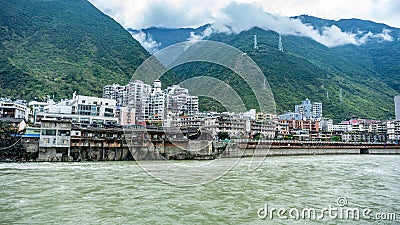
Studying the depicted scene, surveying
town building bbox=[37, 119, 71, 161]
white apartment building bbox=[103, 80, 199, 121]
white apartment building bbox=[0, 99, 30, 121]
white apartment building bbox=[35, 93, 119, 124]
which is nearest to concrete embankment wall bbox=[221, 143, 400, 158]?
white apartment building bbox=[103, 80, 199, 121]

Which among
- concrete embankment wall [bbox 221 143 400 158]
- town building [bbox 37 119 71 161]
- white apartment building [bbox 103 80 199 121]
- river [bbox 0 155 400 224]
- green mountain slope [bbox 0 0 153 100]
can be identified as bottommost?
concrete embankment wall [bbox 221 143 400 158]

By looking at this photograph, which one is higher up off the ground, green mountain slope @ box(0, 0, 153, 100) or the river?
green mountain slope @ box(0, 0, 153, 100)

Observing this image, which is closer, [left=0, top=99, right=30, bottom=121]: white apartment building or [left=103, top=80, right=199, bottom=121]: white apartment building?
[left=0, top=99, right=30, bottom=121]: white apartment building

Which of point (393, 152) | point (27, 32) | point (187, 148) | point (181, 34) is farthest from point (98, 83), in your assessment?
point (181, 34)

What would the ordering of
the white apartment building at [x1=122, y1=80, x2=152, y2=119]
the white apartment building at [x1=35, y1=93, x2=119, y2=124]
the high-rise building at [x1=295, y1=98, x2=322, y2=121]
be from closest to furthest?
the white apartment building at [x1=35, y1=93, x2=119, y2=124] < the white apartment building at [x1=122, y1=80, x2=152, y2=119] < the high-rise building at [x1=295, y1=98, x2=322, y2=121]

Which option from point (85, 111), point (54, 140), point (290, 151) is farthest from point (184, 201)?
point (290, 151)

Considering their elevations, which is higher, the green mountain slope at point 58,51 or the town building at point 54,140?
the green mountain slope at point 58,51

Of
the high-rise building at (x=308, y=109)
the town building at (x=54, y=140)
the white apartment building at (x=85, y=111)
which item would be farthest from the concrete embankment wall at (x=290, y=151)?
the high-rise building at (x=308, y=109)

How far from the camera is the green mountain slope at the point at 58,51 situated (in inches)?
1896

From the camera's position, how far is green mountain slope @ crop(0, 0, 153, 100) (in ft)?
158

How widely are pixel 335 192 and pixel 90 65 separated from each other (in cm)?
5611

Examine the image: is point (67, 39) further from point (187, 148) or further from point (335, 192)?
point (335, 192)

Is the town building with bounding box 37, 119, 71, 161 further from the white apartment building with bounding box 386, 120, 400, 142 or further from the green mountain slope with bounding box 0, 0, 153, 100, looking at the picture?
the white apartment building with bounding box 386, 120, 400, 142

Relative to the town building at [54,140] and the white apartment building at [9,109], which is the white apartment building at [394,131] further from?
the white apartment building at [9,109]
